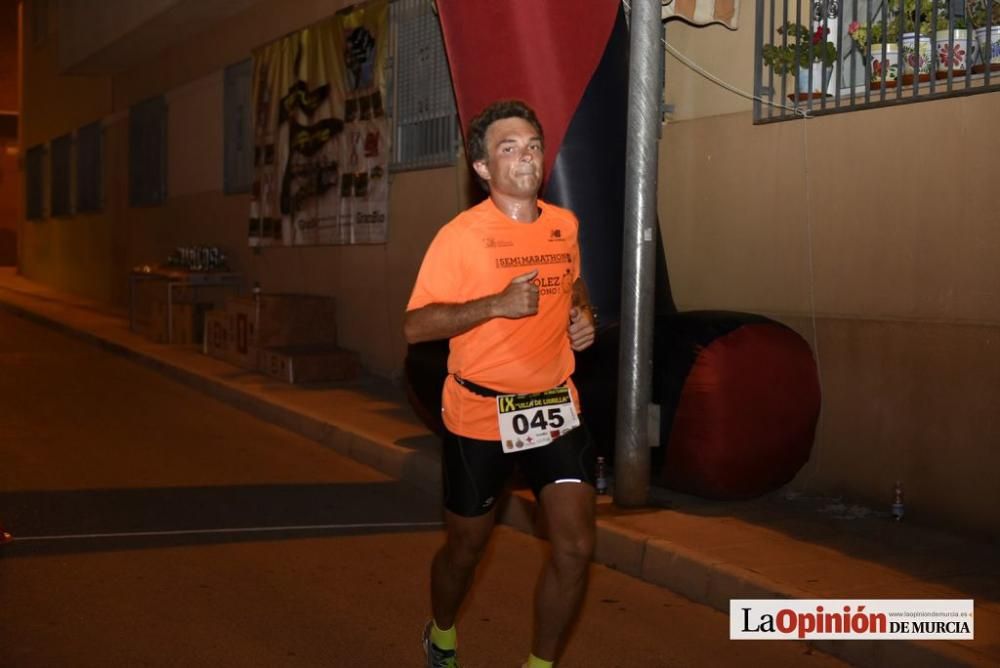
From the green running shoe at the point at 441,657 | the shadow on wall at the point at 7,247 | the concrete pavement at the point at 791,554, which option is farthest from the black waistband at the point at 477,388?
the shadow on wall at the point at 7,247

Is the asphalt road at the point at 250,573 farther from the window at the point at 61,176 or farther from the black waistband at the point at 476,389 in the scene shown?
the window at the point at 61,176

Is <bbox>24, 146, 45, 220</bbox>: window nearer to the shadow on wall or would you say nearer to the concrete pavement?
the shadow on wall

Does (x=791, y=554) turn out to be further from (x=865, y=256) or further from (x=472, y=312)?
(x=472, y=312)

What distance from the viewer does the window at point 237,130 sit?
19000 millimetres

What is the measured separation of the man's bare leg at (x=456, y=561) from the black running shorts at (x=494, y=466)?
0.14 feet

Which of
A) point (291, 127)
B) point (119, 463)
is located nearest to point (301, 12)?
point (291, 127)

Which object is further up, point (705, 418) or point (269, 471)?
point (705, 418)

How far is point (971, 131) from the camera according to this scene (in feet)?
24.0

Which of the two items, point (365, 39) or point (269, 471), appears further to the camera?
point (365, 39)

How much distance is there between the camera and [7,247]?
47281mm

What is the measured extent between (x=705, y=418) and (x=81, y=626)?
3.50m

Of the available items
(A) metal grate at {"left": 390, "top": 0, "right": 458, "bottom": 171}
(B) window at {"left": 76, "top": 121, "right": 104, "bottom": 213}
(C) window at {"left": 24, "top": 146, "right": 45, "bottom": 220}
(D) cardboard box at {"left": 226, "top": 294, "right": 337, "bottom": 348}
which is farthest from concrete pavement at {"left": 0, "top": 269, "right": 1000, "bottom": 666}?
(C) window at {"left": 24, "top": 146, "right": 45, "bottom": 220}

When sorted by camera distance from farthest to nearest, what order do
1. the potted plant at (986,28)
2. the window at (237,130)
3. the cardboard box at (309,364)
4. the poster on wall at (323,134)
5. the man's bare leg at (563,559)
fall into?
1. the window at (237,130)
2. the poster on wall at (323,134)
3. the cardboard box at (309,364)
4. the potted plant at (986,28)
5. the man's bare leg at (563,559)

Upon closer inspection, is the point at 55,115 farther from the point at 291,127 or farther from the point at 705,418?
the point at 705,418
